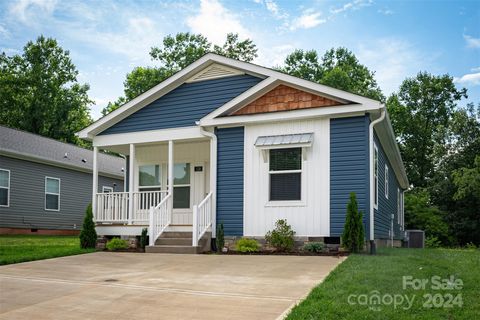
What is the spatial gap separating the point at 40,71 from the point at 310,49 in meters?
19.6

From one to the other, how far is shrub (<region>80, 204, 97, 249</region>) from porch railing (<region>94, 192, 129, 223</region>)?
715mm

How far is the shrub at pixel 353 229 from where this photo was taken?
1054cm

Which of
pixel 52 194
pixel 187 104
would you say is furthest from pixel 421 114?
pixel 187 104

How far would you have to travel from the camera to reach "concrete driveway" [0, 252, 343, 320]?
17.8 feet

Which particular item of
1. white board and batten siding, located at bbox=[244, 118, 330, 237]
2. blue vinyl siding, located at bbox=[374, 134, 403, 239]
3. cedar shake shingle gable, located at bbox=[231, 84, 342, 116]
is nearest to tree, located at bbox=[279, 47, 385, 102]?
blue vinyl siding, located at bbox=[374, 134, 403, 239]

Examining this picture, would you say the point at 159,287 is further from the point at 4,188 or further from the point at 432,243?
the point at 432,243

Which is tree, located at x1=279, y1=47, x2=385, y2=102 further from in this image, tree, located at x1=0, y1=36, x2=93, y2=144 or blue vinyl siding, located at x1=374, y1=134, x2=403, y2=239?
blue vinyl siding, located at x1=374, y1=134, x2=403, y2=239

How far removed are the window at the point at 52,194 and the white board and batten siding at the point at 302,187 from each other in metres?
12.4

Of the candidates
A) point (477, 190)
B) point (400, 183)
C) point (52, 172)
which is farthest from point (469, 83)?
point (52, 172)

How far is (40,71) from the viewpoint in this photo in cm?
3588

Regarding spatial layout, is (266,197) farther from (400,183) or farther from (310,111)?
(400,183)

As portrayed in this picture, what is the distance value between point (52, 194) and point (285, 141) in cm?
→ 1370

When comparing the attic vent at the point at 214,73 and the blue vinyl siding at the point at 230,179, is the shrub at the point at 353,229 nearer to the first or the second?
the blue vinyl siding at the point at 230,179

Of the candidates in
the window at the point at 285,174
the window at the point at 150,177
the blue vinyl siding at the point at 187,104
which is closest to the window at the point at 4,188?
the window at the point at 150,177
